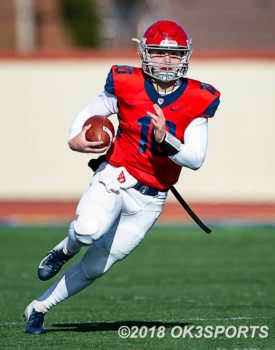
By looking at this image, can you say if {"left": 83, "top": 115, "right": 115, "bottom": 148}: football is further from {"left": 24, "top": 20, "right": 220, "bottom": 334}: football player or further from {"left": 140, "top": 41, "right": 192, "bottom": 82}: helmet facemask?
{"left": 140, "top": 41, "right": 192, "bottom": 82}: helmet facemask

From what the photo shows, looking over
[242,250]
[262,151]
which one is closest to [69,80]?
[262,151]

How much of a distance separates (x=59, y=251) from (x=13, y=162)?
33.0 feet

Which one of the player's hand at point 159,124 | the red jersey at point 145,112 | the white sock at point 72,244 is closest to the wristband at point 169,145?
the player's hand at point 159,124

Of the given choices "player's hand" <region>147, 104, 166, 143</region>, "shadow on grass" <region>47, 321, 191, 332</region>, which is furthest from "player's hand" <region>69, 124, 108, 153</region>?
"shadow on grass" <region>47, 321, 191, 332</region>

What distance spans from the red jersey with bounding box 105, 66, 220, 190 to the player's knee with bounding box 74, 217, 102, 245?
526mm

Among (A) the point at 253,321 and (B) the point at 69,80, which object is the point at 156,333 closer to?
(A) the point at 253,321

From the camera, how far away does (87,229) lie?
15.5 ft

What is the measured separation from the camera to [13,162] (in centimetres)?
1495

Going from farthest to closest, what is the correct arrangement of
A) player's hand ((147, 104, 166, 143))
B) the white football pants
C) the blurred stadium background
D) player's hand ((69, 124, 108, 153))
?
1. the blurred stadium background
2. the white football pants
3. player's hand ((69, 124, 108, 153))
4. player's hand ((147, 104, 166, 143))

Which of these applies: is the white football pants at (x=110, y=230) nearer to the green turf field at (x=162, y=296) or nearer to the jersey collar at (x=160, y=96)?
the green turf field at (x=162, y=296)

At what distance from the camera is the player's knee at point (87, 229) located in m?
4.71

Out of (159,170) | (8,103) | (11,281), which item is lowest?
(8,103)

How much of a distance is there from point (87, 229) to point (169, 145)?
2.27 ft

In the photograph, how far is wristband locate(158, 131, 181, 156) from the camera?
4.72 meters
